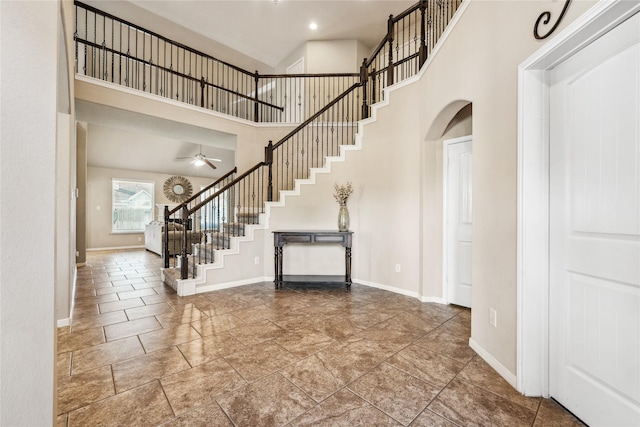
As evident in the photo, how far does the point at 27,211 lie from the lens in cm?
95

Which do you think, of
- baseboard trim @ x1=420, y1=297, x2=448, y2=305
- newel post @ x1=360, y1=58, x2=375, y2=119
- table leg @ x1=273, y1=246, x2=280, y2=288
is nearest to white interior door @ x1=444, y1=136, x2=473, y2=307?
baseboard trim @ x1=420, y1=297, x2=448, y2=305

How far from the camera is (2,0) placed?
876 millimetres

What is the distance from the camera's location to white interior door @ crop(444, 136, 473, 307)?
126 inches

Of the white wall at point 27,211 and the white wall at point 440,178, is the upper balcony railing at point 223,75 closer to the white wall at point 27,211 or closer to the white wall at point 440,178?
the white wall at point 440,178

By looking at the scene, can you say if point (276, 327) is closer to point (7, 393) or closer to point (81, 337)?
point (81, 337)

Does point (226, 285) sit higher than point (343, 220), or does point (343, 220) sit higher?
point (343, 220)

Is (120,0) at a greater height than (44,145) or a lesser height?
greater

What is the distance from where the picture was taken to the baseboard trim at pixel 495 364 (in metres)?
1.77

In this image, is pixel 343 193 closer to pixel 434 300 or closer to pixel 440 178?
pixel 440 178

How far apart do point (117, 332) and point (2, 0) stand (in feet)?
8.64

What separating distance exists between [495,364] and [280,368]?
1545 mm

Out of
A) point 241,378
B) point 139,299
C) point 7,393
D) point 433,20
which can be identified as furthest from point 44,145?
point 433,20

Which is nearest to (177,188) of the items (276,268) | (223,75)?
(223,75)

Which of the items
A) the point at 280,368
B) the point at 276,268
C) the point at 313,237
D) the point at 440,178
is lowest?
the point at 280,368
